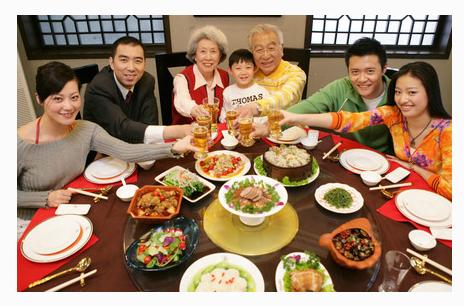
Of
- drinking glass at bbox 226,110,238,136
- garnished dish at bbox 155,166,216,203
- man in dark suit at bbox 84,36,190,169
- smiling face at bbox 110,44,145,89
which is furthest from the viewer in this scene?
smiling face at bbox 110,44,145,89

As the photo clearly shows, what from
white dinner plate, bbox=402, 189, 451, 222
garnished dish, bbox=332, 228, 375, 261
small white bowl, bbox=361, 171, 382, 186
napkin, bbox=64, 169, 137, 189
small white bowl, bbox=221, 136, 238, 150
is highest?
small white bowl, bbox=221, 136, 238, 150

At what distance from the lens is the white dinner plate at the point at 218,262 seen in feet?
3.97

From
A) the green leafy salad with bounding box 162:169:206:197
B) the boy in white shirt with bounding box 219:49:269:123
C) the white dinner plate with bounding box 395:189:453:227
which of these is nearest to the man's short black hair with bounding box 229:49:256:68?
the boy in white shirt with bounding box 219:49:269:123

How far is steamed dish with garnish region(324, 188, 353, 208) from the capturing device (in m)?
1.59

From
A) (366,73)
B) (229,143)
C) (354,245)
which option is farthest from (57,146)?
(366,73)

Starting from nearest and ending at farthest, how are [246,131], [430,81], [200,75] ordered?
[430,81] → [246,131] → [200,75]

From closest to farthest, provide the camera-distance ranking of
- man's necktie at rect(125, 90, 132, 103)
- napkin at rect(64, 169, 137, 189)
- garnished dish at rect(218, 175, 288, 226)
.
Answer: garnished dish at rect(218, 175, 288, 226) → napkin at rect(64, 169, 137, 189) → man's necktie at rect(125, 90, 132, 103)

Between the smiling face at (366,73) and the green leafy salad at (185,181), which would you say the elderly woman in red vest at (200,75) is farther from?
the smiling face at (366,73)

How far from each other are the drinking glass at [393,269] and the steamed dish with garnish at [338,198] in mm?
316

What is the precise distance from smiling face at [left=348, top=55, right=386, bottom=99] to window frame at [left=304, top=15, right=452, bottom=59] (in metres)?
1.88

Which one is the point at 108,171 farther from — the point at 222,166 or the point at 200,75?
the point at 200,75

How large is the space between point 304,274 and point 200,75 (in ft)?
7.17

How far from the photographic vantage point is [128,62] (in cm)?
246

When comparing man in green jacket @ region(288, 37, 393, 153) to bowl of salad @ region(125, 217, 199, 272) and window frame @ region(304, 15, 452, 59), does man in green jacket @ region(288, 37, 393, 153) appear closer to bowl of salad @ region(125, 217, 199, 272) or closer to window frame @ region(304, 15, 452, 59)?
bowl of salad @ region(125, 217, 199, 272)
